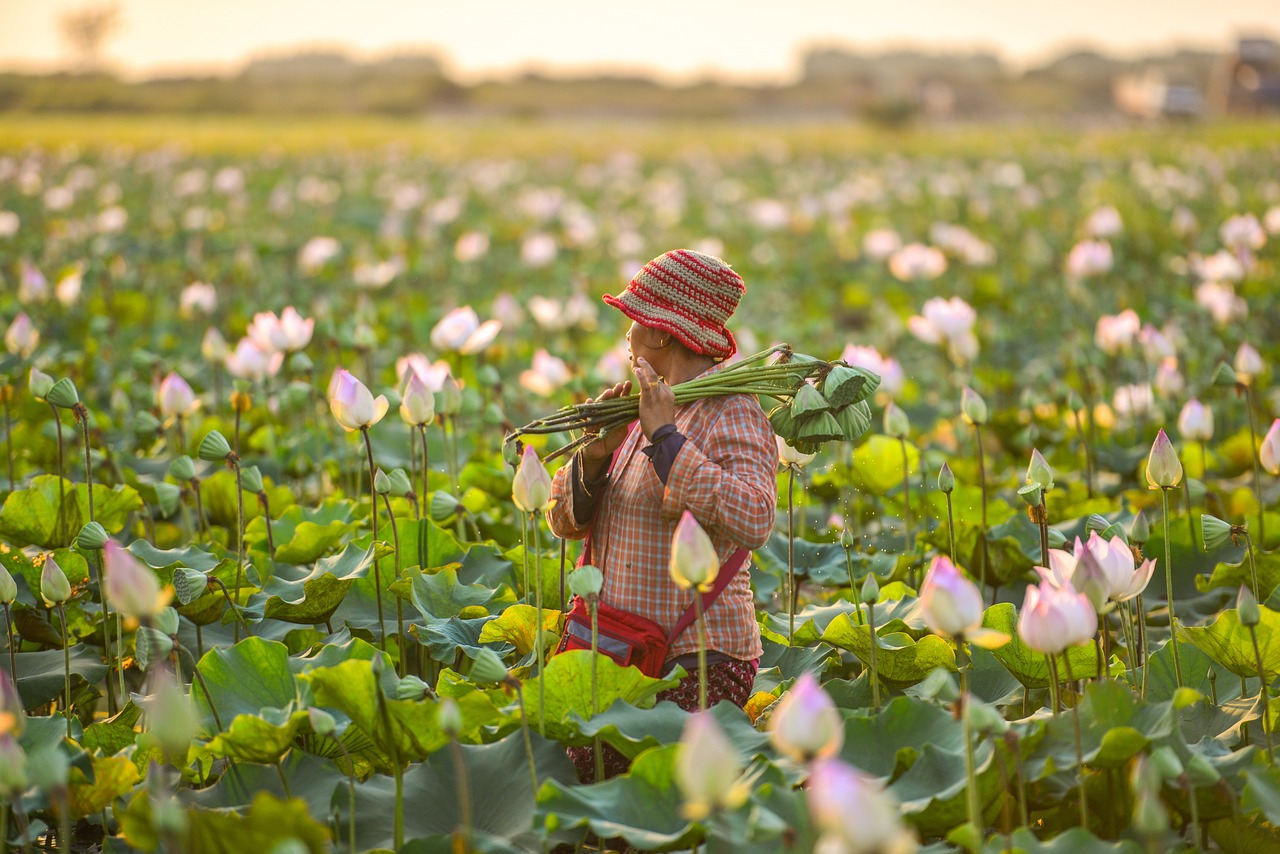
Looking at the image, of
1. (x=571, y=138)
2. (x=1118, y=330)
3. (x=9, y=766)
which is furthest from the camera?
(x=571, y=138)

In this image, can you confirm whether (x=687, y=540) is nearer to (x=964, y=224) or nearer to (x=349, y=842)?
(x=349, y=842)

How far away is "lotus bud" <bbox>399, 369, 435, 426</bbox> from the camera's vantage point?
8.45 ft

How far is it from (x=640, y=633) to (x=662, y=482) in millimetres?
296

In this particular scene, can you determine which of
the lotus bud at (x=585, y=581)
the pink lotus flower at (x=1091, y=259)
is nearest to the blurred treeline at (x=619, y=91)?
the pink lotus flower at (x=1091, y=259)

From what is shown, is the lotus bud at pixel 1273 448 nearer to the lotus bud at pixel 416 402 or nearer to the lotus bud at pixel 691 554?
the lotus bud at pixel 691 554

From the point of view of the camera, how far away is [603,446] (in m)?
2.33

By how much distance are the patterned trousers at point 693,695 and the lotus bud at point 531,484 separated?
0.43 m

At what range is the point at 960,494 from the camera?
343 cm

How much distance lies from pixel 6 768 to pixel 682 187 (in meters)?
11.8

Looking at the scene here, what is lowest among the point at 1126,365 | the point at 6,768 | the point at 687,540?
the point at 1126,365

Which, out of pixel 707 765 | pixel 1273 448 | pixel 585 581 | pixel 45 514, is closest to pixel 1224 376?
pixel 1273 448

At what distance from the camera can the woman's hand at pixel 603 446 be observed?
231cm

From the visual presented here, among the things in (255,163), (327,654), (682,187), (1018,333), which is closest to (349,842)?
(327,654)

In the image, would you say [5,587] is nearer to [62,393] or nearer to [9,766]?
[62,393]
